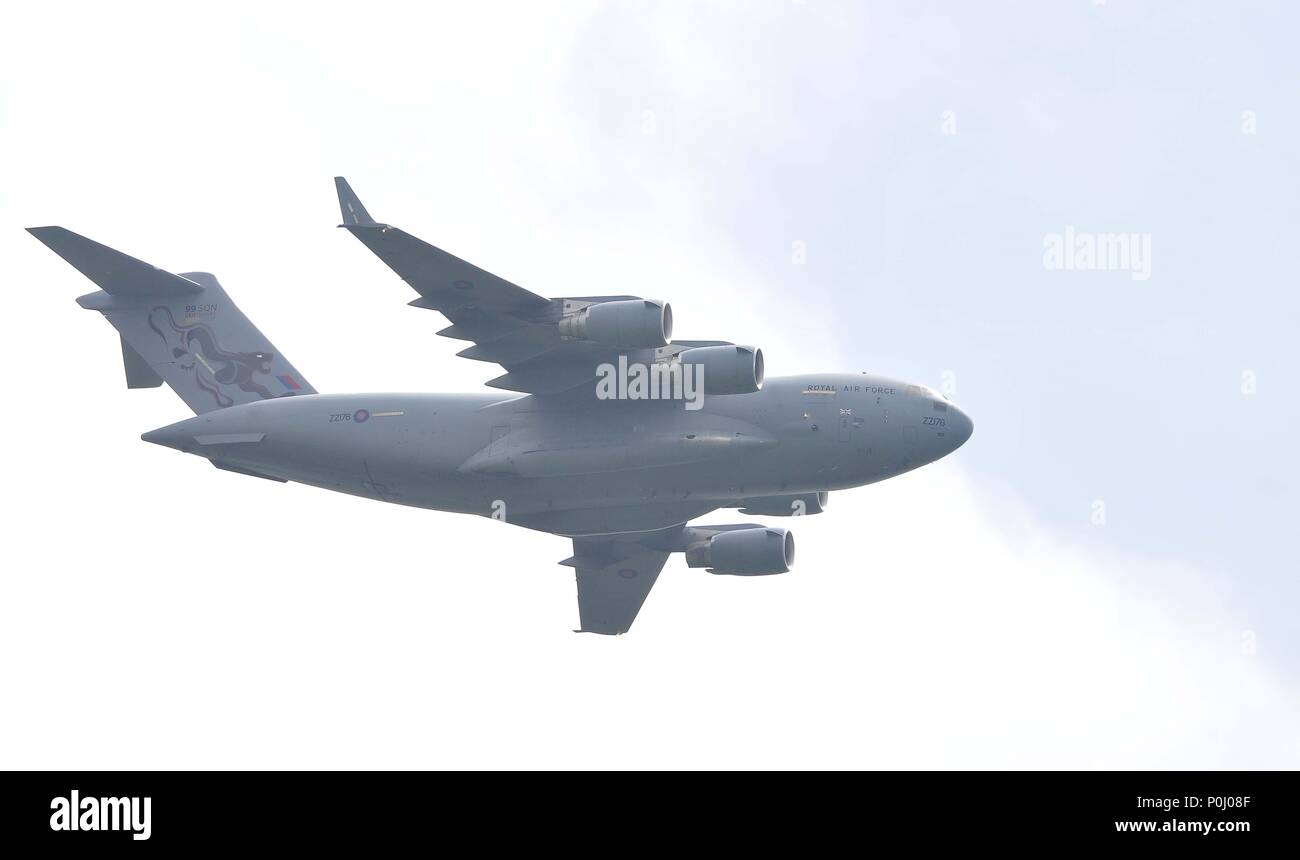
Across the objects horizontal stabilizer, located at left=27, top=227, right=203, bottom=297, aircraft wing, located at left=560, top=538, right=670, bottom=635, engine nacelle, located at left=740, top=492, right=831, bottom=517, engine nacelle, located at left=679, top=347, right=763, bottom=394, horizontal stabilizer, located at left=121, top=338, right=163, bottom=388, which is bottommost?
aircraft wing, located at left=560, top=538, right=670, bottom=635

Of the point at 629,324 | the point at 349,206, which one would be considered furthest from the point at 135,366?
the point at 629,324

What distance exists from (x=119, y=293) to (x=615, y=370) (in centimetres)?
873

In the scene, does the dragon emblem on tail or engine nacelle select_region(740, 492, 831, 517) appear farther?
the dragon emblem on tail

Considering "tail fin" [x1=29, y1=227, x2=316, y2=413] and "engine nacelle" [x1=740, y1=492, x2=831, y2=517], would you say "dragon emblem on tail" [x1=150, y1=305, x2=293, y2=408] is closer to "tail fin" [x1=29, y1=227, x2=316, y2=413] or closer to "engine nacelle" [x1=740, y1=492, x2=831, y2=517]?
"tail fin" [x1=29, y1=227, x2=316, y2=413]

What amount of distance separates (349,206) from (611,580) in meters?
9.11

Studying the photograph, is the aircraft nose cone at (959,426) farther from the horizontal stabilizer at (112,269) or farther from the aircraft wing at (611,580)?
the horizontal stabilizer at (112,269)

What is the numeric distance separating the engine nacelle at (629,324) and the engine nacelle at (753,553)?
527cm

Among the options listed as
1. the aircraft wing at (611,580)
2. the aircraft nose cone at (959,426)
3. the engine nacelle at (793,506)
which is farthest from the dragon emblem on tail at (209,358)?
the aircraft nose cone at (959,426)

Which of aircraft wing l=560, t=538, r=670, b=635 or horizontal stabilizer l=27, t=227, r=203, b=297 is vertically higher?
horizontal stabilizer l=27, t=227, r=203, b=297

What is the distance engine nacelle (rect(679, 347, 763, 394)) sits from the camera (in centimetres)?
2158

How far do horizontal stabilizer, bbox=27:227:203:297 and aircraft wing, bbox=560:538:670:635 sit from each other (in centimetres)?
790

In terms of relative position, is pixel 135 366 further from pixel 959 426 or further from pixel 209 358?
pixel 959 426

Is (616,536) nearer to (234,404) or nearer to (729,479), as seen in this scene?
(729,479)

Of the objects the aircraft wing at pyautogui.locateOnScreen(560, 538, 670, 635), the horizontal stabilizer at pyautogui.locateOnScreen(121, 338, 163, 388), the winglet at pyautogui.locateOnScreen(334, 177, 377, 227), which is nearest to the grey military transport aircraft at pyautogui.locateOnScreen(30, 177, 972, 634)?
the winglet at pyautogui.locateOnScreen(334, 177, 377, 227)
